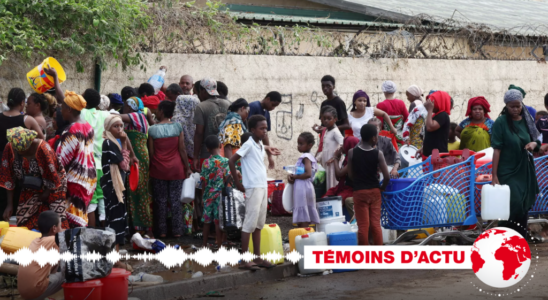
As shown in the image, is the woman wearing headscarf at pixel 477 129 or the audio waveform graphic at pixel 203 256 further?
the woman wearing headscarf at pixel 477 129

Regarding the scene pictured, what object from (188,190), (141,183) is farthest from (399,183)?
(141,183)

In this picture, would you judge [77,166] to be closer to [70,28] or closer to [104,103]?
[104,103]

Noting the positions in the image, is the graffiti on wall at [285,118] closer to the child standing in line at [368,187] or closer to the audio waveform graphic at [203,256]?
the audio waveform graphic at [203,256]

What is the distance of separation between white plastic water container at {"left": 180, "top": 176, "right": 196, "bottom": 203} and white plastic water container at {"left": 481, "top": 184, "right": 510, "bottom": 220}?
333cm

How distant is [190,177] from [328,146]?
1.76m

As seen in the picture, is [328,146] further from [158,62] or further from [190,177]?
[158,62]

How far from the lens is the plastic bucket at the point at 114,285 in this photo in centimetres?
602

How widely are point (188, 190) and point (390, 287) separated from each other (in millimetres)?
3126

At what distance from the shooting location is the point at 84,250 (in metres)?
6.03

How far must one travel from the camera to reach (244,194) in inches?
324

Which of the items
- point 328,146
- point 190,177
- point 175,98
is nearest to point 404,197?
point 328,146

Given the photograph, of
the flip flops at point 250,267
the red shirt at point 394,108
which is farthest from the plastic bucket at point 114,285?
the red shirt at point 394,108

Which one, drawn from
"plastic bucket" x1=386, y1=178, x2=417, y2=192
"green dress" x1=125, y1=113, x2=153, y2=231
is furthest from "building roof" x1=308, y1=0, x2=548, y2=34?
"green dress" x1=125, y1=113, x2=153, y2=231

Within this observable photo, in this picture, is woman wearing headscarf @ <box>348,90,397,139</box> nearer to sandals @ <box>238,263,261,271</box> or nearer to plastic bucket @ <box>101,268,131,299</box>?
sandals @ <box>238,263,261,271</box>
